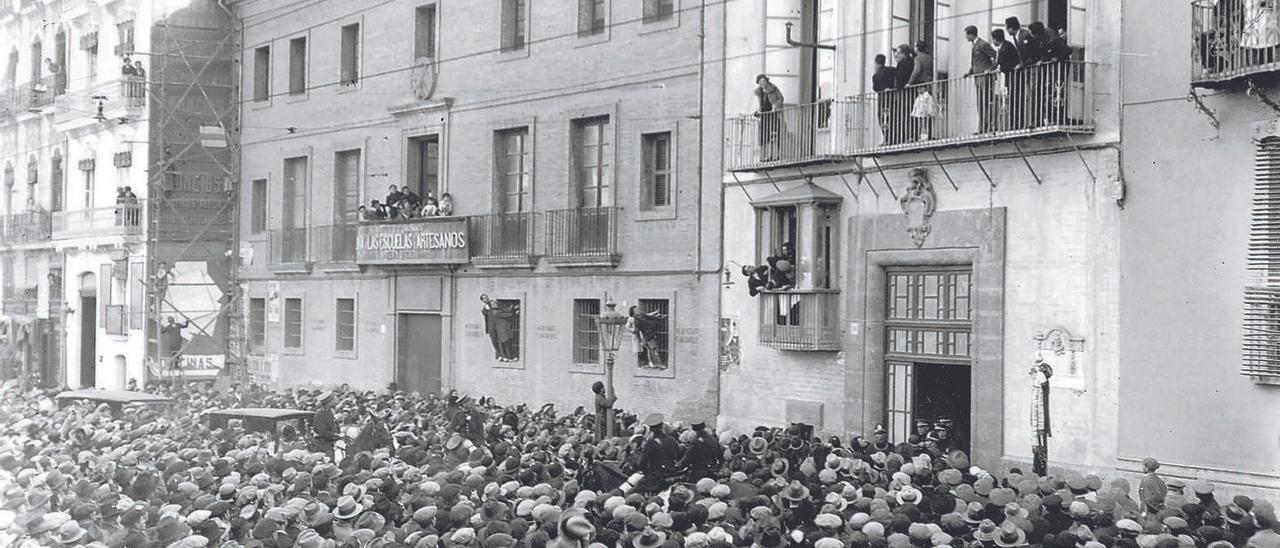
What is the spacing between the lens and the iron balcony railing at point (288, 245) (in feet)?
131

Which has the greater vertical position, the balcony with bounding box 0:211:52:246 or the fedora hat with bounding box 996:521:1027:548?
the balcony with bounding box 0:211:52:246

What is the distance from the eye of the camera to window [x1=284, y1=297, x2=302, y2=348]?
4025cm

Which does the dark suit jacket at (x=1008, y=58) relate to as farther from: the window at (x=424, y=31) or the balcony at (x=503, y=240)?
the window at (x=424, y=31)

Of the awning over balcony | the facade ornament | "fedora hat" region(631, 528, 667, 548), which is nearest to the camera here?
"fedora hat" region(631, 528, 667, 548)

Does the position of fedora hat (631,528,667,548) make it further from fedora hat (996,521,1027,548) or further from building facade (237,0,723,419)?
building facade (237,0,723,419)

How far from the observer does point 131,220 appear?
4194 cm

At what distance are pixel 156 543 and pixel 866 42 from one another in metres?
14.1

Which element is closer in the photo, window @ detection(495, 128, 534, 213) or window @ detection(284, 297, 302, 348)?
window @ detection(495, 128, 534, 213)

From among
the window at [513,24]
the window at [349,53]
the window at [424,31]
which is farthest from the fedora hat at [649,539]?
the window at [349,53]

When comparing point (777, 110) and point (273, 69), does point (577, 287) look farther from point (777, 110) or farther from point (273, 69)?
point (273, 69)

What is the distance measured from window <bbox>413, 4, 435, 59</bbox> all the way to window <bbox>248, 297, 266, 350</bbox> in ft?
32.9

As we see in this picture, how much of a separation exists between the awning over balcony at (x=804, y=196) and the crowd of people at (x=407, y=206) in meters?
11.1

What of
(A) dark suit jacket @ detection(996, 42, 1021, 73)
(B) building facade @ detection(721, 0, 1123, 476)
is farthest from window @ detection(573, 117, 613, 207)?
(A) dark suit jacket @ detection(996, 42, 1021, 73)

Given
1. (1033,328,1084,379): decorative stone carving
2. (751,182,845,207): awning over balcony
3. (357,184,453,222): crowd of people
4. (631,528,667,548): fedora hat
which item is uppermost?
(357,184,453,222): crowd of people
